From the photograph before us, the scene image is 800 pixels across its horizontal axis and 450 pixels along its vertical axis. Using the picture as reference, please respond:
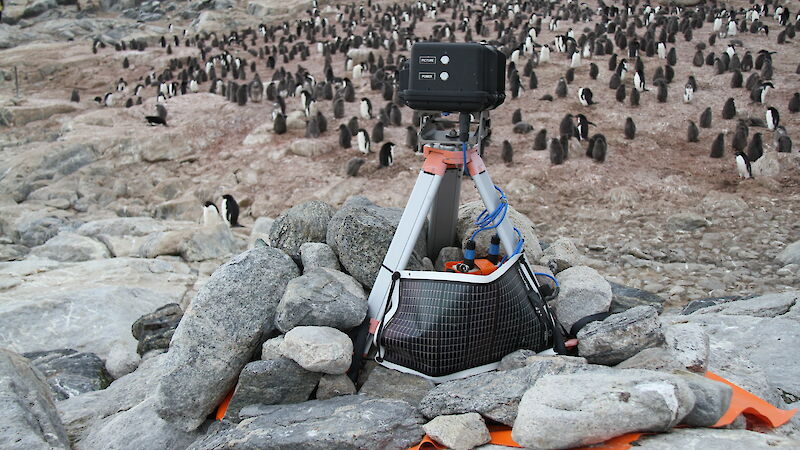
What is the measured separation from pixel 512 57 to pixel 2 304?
12932 millimetres

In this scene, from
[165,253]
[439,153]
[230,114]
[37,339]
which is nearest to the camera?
[439,153]

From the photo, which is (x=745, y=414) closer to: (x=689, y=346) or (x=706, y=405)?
(x=706, y=405)

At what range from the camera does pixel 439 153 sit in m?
3.02

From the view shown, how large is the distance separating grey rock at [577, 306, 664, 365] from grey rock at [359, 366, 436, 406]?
0.77m

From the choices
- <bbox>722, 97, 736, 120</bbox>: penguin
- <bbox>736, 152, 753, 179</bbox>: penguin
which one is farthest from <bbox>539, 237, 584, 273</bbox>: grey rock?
<bbox>722, 97, 736, 120</bbox>: penguin

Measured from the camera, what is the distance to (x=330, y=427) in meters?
2.55

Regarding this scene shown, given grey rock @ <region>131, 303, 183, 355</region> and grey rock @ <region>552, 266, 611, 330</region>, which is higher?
grey rock @ <region>552, 266, 611, 330</region>

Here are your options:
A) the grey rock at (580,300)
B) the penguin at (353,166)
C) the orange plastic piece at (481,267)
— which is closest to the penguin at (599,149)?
the penguin at (353,166)

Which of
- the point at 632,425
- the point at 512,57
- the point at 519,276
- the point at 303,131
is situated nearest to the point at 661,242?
the point at 519,276

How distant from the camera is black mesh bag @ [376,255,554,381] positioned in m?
2.83

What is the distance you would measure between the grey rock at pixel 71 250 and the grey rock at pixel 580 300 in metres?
6.38

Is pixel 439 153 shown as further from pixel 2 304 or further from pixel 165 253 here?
pixel 165 253

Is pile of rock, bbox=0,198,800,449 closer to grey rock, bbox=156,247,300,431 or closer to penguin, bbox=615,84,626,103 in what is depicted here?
grey rock, bbox=156,247,300,431

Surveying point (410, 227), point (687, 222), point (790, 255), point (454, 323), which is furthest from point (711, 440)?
point (687, 222)
